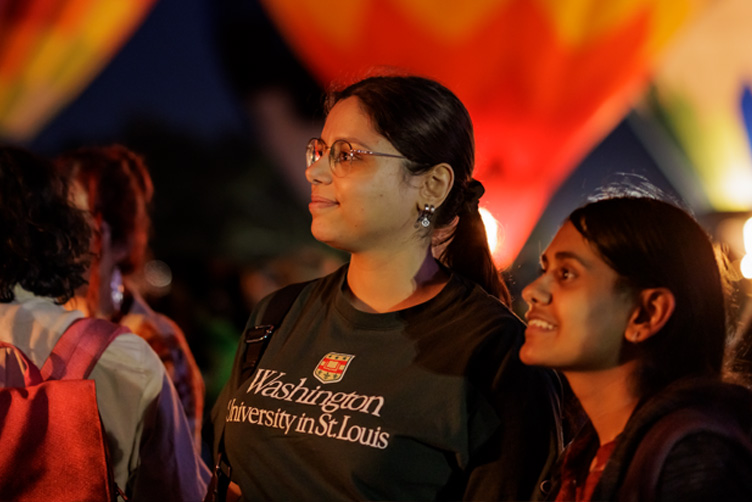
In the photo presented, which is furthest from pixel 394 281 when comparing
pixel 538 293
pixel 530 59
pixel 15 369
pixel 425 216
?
pixel 530 59

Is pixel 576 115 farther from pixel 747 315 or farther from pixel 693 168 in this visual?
pixel 747 315

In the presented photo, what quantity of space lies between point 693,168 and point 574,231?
9795 mm

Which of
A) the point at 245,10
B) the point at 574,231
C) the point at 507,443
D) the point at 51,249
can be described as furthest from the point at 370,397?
the point at 245,10

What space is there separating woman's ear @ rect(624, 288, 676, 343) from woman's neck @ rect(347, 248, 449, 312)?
0.54m

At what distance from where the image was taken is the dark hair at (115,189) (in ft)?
10.7

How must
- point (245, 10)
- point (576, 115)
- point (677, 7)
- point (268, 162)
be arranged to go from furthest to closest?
point (268, 162)
point (245, 10)
point (677, 7)
point (576, 115)

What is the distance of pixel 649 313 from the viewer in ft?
4.95

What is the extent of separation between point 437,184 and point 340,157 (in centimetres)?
25

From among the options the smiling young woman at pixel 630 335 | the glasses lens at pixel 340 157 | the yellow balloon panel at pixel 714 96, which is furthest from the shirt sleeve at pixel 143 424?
the yellow balloon panel at pixel 714 96

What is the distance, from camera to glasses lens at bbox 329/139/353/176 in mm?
1932

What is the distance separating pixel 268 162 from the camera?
2012 cm

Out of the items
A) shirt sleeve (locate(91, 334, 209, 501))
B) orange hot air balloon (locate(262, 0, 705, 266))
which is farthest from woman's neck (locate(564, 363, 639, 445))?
orange hot air balloon (locate(262, 0, 705, 266))

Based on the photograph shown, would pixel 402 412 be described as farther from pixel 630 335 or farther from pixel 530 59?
pixel 530 59

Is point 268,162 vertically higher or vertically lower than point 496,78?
lower
